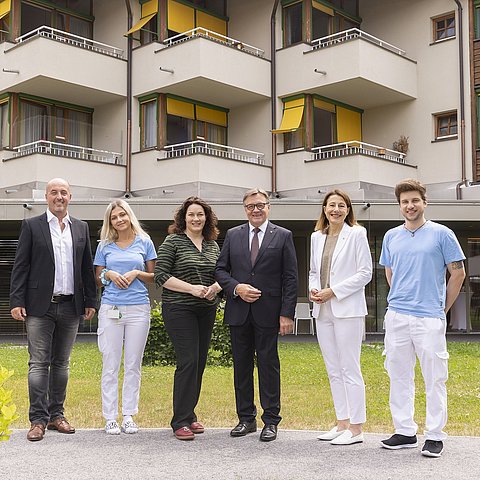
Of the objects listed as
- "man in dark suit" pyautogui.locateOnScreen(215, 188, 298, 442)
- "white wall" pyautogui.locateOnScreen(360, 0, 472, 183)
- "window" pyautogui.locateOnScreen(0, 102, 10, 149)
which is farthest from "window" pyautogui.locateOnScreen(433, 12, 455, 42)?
"man in dark suit" pyautogui.locateOnScreen(215, 188, 298, 442)

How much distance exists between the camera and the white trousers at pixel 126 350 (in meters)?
7.28

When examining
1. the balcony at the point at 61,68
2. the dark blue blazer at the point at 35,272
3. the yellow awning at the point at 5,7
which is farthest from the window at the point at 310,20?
the dark blue blazer at the point at 35,272

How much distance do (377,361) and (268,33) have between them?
12.2 meters

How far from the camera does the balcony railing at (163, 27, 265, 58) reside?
69.6 feet

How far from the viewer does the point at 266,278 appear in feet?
23.0

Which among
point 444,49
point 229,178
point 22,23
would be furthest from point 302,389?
point 22,23

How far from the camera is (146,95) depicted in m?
22.2

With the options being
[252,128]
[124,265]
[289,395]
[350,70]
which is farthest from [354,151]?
[124,265]

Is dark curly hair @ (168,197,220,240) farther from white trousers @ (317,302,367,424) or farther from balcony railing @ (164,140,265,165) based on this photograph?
balcony railing @ (164,140,265,165)

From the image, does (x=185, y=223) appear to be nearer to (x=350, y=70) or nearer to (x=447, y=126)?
(x=350, y=70)

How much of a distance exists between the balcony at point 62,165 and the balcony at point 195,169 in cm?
66

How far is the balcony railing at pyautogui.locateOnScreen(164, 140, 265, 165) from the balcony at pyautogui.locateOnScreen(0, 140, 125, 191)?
1665 millimetres

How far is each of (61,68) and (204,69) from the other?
12.7ft

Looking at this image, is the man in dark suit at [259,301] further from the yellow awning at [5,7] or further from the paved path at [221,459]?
the yellow awning at [5,7]
